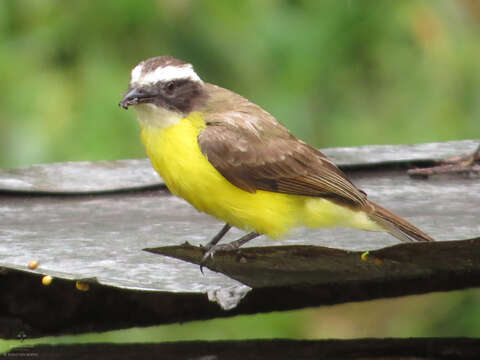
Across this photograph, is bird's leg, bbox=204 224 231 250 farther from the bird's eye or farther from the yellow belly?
the bird's eye

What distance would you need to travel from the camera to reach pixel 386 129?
766 centimetres

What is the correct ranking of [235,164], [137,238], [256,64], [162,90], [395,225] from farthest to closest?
[256,64], [162,90], [235,164], [395,225], [137,238]

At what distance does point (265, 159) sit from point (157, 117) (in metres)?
0.46

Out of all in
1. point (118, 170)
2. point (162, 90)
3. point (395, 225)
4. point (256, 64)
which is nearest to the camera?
point (395, 225)

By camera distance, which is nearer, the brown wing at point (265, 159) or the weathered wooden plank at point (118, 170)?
the brown wing at point (265, 159)

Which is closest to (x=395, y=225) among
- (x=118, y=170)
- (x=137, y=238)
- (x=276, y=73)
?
(x=137, y=238)

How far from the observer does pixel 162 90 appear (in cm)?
472

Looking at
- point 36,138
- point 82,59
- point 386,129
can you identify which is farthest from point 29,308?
point 386,129

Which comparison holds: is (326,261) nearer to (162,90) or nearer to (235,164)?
(235,164)

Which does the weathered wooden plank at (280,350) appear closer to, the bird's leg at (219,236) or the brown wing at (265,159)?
the bird's leg at (219,236)

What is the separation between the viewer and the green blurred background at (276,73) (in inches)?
269

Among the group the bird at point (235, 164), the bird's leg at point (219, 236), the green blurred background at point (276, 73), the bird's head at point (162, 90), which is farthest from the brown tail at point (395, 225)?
the green blurred background at point (276, 73)

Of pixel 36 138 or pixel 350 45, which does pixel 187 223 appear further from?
pixel 350 45

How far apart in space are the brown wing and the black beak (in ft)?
0.87
